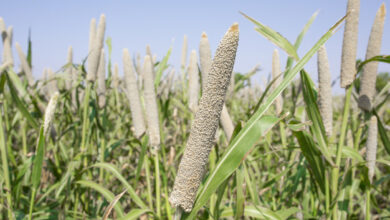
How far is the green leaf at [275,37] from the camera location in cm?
112

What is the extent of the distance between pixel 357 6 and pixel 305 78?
525 mm

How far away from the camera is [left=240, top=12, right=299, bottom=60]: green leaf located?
112 cm

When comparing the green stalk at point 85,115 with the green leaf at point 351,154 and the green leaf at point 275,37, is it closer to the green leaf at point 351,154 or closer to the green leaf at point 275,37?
the green leaf at point 275,37

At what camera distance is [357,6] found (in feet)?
4.70

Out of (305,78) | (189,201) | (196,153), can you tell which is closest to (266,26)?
(305,78)

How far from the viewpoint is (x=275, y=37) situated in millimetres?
1160

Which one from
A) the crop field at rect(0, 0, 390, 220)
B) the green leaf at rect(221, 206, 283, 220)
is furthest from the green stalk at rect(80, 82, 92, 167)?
the green leaf at rect(221, 206, 283, 220)

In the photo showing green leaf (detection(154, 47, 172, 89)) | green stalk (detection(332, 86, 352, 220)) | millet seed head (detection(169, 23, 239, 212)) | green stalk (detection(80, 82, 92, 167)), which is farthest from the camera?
green stalk (detection(80, 82, 92, 167))

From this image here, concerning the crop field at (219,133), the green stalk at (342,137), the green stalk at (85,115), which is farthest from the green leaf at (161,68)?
the green stalk at (342,137)

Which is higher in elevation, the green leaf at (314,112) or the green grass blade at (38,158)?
the green leaf at (314,112)

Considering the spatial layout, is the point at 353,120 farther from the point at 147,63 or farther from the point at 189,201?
the point at 189,201

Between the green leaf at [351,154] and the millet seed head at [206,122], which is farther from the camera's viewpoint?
the green leaf at [351,154]

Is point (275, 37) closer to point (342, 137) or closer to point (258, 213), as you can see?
point (342, 137)

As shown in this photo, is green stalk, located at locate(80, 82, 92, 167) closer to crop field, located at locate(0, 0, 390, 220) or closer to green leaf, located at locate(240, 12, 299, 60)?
crop field, located at locate(0, 0, 390, 220)
